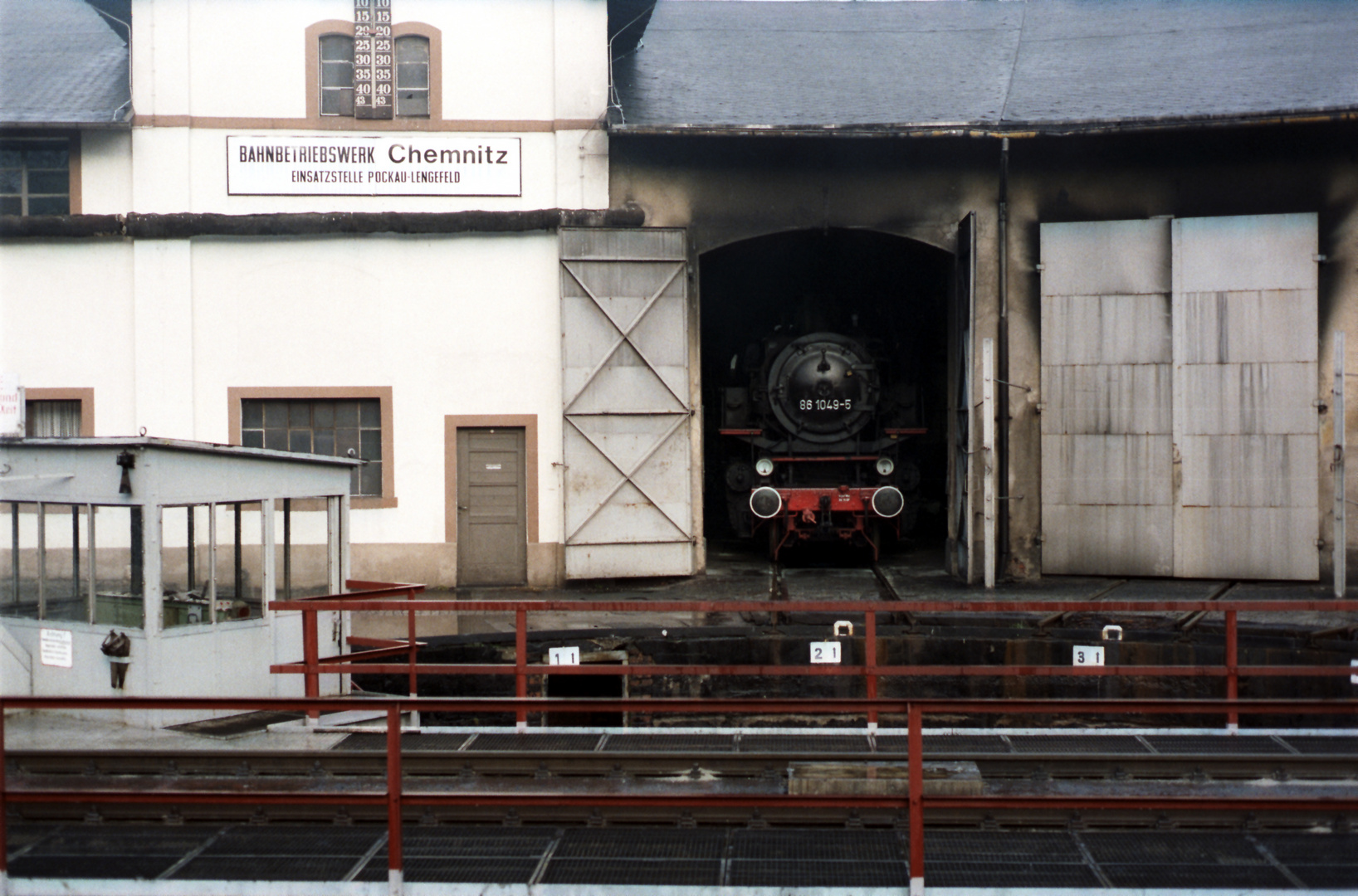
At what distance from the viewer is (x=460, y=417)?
1594 cm

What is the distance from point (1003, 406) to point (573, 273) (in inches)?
232

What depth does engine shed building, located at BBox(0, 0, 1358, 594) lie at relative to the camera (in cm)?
1532

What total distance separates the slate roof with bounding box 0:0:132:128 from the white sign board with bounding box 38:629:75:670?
315 inches

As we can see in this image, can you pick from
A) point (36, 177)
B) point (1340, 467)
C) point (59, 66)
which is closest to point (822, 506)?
point (1340, 467)

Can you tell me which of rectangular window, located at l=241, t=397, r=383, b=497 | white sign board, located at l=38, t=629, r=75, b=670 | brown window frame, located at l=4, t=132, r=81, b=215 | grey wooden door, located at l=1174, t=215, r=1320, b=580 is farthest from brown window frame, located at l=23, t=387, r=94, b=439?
grey wooden door, located at l=1174, t=215, r=1320, b=580

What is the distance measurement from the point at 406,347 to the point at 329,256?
1547 mm

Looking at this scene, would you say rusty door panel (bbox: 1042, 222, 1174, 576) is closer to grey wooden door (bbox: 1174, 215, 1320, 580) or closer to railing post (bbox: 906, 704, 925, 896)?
grey wooden door (bbox: 1174, 215, 1320, 580)

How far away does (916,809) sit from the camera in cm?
564

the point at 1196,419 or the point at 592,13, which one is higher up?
the point at 592,13

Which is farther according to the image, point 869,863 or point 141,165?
point 141,165

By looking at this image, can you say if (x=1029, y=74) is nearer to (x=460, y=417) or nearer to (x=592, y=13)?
(x=592, y=13)

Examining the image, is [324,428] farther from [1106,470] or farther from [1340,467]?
[1340,467]

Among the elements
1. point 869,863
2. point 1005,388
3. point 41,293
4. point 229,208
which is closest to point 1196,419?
point 1005,388

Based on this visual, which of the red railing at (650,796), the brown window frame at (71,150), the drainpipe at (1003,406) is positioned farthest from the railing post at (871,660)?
the brown window frame at (71,150)
